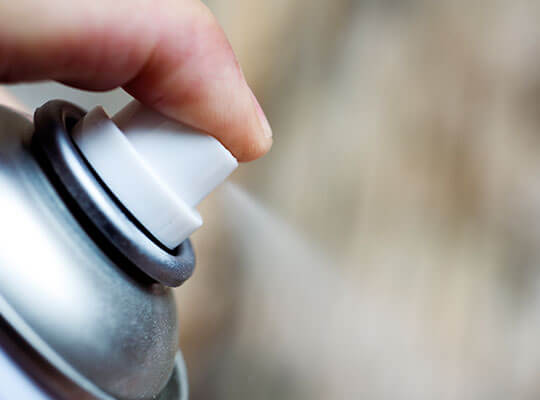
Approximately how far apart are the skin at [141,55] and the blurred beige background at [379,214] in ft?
1.51

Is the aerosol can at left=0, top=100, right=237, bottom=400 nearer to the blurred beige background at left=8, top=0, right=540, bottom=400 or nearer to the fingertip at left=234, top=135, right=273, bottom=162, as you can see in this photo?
the fingertip at left=234, top=135, right=273, bottom=162

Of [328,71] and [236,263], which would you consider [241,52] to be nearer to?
[328,71]

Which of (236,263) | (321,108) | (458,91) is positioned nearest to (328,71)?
(321,108)

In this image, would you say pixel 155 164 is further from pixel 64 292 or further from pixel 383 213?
pixel 383 213

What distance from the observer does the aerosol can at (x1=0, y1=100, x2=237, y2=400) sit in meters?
0.23

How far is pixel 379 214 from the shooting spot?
79cm

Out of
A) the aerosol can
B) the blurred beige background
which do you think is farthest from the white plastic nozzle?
the blurred beige background

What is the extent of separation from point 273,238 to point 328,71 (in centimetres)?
26

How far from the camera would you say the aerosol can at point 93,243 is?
23 cm

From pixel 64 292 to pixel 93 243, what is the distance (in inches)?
1.1

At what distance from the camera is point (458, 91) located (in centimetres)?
78

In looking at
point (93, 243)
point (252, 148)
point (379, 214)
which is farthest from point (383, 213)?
point (93, 243)

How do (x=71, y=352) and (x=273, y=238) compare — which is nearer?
(x=71, y=352)

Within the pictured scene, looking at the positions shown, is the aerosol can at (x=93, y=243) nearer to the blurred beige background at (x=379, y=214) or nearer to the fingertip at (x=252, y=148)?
the fingertip at (x=252, y=148)
